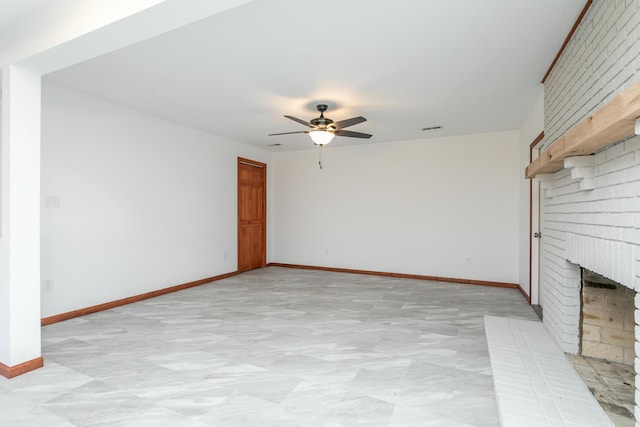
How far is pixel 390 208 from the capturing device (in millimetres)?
6297

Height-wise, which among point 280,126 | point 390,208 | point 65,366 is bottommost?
point 65,366

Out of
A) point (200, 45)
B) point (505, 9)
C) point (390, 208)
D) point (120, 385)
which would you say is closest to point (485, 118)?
point (390, 208)

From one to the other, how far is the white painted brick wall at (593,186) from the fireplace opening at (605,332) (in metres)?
0.07

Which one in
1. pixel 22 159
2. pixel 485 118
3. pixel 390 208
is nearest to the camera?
pixel 22 159

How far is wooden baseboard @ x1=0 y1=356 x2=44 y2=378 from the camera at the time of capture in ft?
7.86

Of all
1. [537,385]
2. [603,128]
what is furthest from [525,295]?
[603,128]

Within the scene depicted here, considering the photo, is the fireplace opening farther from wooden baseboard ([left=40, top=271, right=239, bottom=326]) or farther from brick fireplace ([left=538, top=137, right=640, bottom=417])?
wooden baseboard ([left=40, top=271, right=239, bottom=326])

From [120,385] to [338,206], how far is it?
4959 mm

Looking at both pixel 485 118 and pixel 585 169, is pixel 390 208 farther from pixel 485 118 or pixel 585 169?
pixel 585 169

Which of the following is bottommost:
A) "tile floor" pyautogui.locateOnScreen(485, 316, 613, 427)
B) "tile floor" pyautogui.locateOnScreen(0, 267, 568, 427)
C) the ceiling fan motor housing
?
"tile floor" pyautogui.locateOnScreen(0, 267, 568, 427)

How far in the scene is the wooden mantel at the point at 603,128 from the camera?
1315 mm

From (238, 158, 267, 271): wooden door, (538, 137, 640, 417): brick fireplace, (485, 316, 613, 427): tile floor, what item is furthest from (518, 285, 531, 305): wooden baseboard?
(238, 158, 267, 271): wooden door

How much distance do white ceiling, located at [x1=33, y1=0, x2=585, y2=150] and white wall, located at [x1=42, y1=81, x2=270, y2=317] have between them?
0.40 metres

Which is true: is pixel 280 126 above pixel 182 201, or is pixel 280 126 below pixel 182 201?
above
